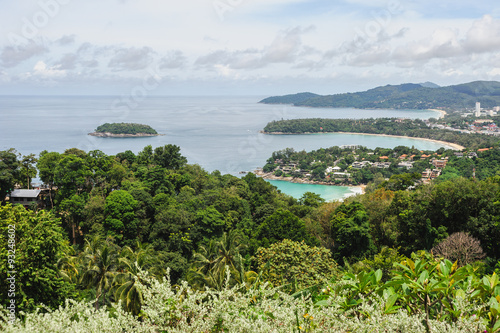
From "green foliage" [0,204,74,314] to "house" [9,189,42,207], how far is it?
27.0ft

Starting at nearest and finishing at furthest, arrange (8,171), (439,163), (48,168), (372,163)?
(8,171), (48,168), (439,163), (372,163)

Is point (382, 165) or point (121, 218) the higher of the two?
point (121, 218)

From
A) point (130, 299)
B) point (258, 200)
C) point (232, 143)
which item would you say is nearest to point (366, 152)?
point (232, 143)

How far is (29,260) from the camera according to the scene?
594 centimetres

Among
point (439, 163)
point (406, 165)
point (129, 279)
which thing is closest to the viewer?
point (129, 279)

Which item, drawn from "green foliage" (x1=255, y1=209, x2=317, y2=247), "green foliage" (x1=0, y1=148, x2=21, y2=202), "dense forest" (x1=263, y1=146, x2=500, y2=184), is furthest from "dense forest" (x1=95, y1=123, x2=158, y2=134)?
"green foliage" (x1=255, y1=209, x2=317, y2=247)

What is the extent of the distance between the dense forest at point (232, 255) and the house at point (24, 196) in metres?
0.54

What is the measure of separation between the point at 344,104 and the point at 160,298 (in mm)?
121004

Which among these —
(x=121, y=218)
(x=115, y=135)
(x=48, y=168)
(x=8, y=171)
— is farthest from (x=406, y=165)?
(x=8, y=171)

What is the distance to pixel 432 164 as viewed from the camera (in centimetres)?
3841

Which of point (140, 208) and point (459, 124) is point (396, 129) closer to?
point (459, 124)

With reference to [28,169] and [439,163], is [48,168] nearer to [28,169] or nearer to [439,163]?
[28,169]

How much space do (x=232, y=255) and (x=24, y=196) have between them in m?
9.27

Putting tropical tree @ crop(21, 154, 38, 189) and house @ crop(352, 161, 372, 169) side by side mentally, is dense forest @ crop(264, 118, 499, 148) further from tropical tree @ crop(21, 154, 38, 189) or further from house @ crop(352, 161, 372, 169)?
tropical tree @ crop(21, 154, 38, 189)
